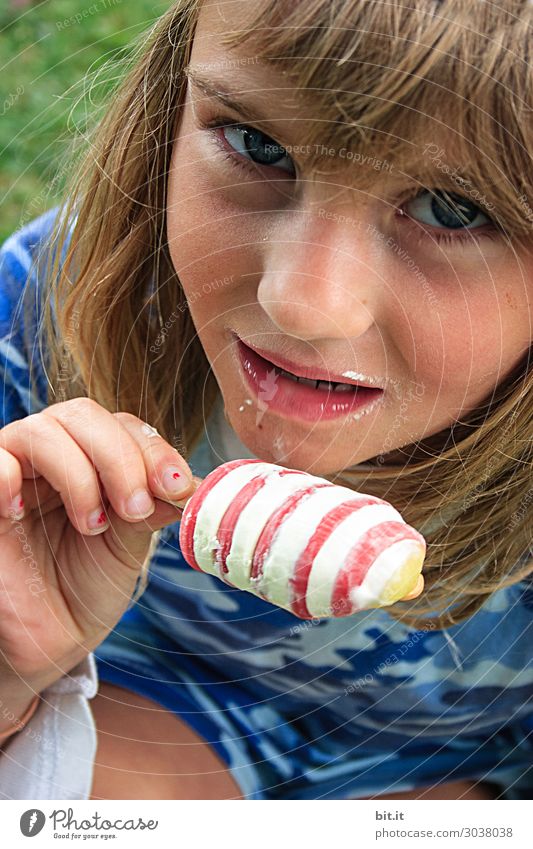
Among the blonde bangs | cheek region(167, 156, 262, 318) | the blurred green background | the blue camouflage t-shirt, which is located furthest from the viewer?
the blurred green background

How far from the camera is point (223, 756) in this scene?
0.87 meters

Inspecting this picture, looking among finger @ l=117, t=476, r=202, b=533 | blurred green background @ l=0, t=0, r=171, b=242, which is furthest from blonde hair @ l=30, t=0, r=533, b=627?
blurred green background @ l=0, t=0, r=171, b=242

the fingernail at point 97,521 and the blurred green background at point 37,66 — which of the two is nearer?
the fingernail at point 97,521

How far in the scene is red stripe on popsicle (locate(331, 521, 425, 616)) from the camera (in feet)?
1.73

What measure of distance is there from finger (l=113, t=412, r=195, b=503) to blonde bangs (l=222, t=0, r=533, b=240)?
237mm

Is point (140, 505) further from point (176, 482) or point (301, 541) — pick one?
point (301, 541)

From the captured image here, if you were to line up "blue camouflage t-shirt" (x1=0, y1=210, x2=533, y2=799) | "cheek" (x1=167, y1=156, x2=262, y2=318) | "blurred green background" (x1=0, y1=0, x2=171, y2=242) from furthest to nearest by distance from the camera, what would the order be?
"blurred green background" (x1=0, y1=0, x2=171, y2=242) → "blue camouflage t-shirt" (x1=0, y1=210, x2=533, y2=799) → "cheek" (x1=167, y1=156, x2=262, y2=318)

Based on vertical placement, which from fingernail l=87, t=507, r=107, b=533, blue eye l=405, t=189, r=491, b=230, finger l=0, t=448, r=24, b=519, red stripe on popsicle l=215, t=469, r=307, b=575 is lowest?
red stripe on popsicle l=215, t=469, r=307, b=575

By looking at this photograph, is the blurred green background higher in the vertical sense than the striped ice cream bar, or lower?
higher

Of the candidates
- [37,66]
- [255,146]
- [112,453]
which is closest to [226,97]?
[255,146]

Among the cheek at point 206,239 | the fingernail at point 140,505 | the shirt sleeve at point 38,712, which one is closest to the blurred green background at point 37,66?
the shirt sleeve at point 38,712

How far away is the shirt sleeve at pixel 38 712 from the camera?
743 millimetres

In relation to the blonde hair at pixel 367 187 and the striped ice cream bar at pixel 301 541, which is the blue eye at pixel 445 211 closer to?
the blonde hair at pixel 367 187

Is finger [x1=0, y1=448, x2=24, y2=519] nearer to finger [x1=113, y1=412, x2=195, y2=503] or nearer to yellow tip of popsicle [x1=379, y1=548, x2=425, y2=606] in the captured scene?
finger [x1=113, y1=412, x2=195, y2=503]
